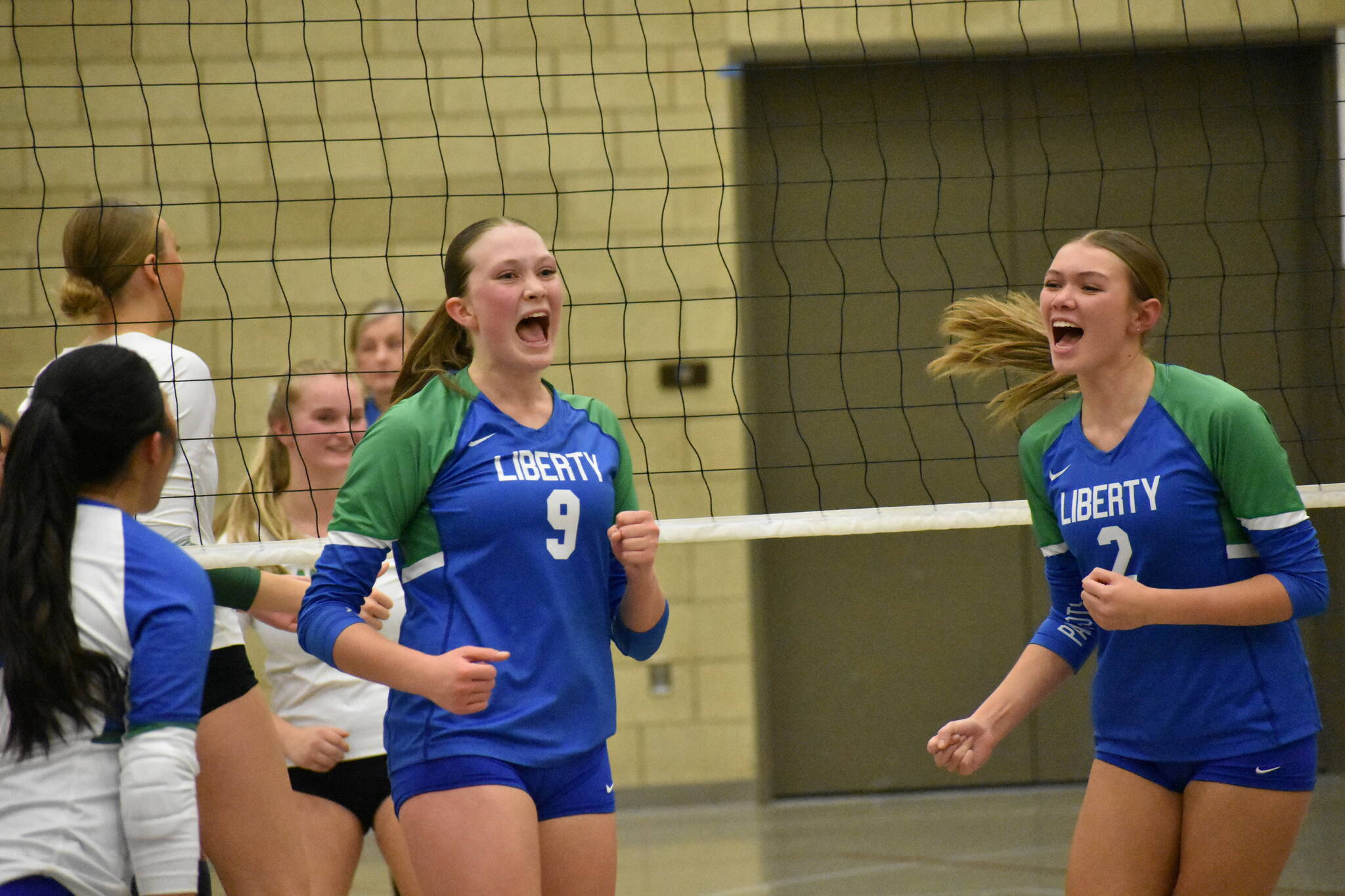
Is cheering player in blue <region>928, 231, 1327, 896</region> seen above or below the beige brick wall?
below

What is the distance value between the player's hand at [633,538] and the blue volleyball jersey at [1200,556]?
791 millimetres

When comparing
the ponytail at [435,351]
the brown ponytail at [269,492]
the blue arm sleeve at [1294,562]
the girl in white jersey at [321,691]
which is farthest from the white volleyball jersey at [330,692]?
the blue arm sleeve at [1294,562]

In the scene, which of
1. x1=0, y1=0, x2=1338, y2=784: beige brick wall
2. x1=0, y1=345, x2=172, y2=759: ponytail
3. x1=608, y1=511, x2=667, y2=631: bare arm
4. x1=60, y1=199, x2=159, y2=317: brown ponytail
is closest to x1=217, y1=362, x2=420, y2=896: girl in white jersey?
x1=60, y1=199, x2=159, y2=317: brown ponytail

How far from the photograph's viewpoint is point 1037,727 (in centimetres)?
632

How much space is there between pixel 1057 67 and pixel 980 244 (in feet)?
2.77

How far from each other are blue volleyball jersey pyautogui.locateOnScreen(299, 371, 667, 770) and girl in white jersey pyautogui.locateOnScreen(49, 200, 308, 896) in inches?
19.3

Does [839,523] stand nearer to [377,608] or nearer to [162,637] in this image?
[377,608]

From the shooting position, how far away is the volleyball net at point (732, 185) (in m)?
5.84

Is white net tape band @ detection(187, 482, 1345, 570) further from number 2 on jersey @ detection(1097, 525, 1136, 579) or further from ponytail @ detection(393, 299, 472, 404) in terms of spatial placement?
ponytail @ detection(393, 299, 472, 404)

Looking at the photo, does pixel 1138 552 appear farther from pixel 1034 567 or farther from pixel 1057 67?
pixel 1057 67

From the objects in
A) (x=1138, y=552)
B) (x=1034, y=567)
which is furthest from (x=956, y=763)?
(x=1034, y=567)

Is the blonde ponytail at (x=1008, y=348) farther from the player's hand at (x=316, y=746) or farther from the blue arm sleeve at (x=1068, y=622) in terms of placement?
the player's hand at (x=316, y=746)

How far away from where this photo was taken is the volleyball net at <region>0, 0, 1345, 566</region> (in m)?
5.84

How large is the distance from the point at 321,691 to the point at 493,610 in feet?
4.27
